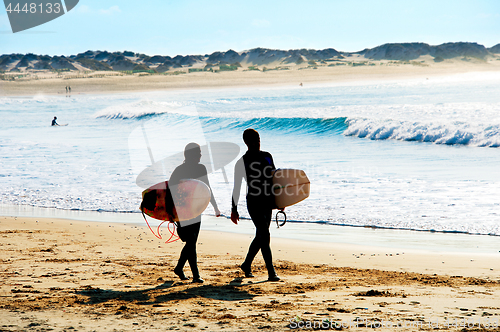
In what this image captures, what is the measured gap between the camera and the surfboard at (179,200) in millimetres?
4684

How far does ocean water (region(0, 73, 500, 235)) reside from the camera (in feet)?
27.9

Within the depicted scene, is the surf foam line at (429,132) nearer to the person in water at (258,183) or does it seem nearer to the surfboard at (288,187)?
the surfboard at (288,187)

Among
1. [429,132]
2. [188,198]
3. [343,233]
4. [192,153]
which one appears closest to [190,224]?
[188,198]

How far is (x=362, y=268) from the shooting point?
17.7 ft

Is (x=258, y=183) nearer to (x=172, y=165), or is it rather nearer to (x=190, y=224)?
(x=190, y=224)

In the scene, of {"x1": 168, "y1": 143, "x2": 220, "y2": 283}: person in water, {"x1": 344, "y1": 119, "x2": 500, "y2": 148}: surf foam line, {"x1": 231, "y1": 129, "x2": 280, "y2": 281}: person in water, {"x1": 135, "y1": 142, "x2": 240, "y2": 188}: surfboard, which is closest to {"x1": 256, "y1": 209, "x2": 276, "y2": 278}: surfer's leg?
{"x1": 231, "y1": 129, "x2": 280, "y2": 281}: person in water

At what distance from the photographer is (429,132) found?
20344mm

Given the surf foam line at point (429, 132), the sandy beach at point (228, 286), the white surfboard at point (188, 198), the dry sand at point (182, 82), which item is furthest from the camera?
the dry sand at point (182, 82)

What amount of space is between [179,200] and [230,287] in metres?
1.01

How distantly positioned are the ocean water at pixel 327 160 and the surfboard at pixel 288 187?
301cm

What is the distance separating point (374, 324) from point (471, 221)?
15.7 feet

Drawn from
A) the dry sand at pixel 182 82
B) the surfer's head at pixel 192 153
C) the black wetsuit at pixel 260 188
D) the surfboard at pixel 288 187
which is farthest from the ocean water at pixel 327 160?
the dry sand at pixel 182 82

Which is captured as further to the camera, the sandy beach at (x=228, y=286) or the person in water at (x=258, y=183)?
the person in water at (x=258, y=183)

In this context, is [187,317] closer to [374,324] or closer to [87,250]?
[374,324]
